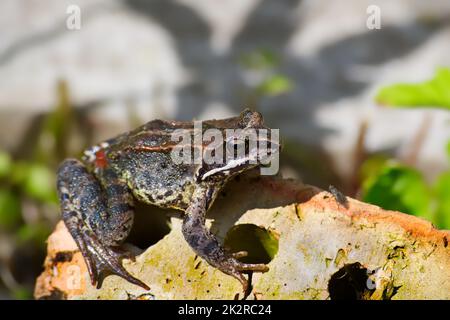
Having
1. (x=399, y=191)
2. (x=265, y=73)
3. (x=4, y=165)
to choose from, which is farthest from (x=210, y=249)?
(x=265, y=73)

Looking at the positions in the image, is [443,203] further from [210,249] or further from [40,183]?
[40,183]

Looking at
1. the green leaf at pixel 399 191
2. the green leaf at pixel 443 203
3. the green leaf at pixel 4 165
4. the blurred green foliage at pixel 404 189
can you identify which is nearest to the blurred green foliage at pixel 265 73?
the blurred green foliage at pixel 404 189

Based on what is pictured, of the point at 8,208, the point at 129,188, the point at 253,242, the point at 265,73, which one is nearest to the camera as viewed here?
the point at 253,242

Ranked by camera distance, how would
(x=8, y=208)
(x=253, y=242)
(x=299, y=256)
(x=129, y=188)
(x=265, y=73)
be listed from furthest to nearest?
(x=265, y=73), (x=8, y=208), (x=129, y=188), (x=253, y=242), (x=299, y=256)

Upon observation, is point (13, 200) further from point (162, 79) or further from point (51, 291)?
point (51, 291)

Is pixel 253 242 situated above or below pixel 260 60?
below

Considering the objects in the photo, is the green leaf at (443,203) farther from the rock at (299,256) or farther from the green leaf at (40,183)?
the green leaf at (40,183)
